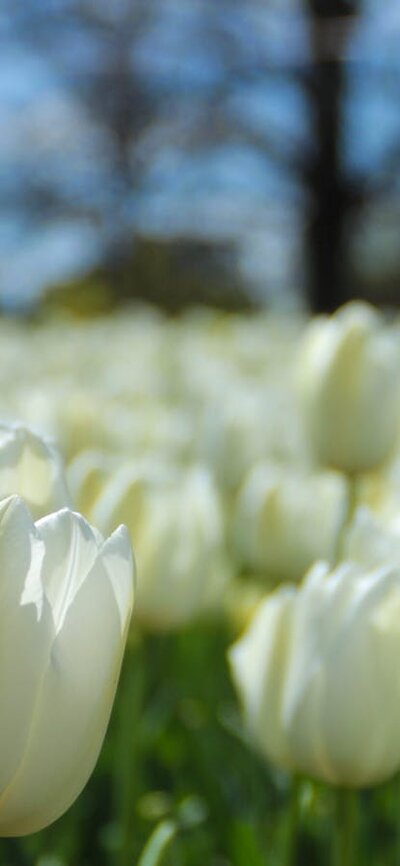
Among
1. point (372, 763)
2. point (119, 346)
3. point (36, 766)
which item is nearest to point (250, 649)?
point (372, 763)

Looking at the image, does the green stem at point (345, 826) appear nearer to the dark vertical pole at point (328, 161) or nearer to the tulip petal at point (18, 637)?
the tulip petal at point (18, 637)

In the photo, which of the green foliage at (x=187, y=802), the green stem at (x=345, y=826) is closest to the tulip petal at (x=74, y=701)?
the green stem at (x=345, y=826)

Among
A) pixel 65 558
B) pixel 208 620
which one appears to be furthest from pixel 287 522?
pixel 65 558

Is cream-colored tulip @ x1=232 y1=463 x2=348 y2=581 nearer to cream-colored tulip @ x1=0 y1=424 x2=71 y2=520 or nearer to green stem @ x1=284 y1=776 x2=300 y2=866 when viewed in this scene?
green stem @ x1=284 y1=776 x2=300 y2=866

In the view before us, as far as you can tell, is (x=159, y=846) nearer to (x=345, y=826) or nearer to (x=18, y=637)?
(x=345, y=826)

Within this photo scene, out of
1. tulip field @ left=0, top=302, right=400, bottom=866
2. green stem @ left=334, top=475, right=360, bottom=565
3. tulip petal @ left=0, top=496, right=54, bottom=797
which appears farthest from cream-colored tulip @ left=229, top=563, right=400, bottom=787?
green stem @ left=334, top=475, right=360, bottom=565

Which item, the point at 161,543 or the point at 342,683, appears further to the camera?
the point at 161,543

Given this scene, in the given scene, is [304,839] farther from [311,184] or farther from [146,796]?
[311,184]
